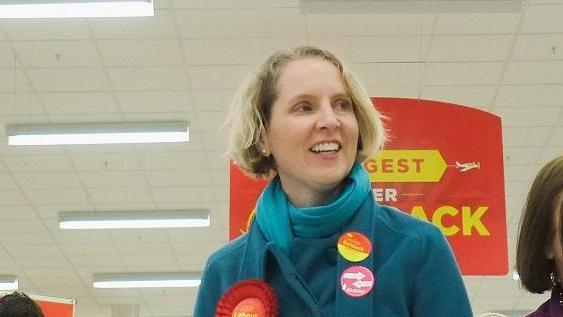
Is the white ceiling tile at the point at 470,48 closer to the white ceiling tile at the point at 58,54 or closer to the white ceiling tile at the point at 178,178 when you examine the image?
the white ceiling tile at the point at 58,54

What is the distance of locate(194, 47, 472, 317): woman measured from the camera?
1545mm

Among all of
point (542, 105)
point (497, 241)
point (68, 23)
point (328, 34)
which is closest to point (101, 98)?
point (68, 23)

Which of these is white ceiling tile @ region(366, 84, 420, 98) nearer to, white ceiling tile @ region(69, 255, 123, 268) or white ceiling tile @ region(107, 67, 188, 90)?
white ceiling tile @ region(107, 67, 188, 90)

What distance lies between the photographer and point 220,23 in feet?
22.9

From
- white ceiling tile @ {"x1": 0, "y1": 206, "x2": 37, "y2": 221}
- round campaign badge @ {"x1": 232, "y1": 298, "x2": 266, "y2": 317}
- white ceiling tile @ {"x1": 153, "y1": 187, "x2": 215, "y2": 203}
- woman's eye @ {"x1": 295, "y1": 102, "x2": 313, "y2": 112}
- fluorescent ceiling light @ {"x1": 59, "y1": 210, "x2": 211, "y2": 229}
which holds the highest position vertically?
white ceiling tile @ {"x1": 153, "y1": 187, "x2": 215, "y2": 203}

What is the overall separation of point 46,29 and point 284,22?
1858mm

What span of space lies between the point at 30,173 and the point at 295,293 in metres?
9.12

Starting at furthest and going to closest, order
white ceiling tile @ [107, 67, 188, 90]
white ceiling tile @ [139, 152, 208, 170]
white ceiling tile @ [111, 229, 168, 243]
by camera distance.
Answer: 1. white ceiling tile @ [111, 229, 168, 243]
2. white ceiling tile @ [139, 152, 208, 170]
3. white ceiling tile @ [107, 67, 188, 90]

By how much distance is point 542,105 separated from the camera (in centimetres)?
836

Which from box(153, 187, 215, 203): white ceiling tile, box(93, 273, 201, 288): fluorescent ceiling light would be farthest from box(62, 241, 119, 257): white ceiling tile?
box(153, 187, 215, 203): white ceiling tile

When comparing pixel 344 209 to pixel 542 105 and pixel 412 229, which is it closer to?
pixel 412 229

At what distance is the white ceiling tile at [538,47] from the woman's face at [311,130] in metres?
5.79

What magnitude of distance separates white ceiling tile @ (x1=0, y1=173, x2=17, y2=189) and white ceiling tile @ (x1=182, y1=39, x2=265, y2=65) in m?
3.71

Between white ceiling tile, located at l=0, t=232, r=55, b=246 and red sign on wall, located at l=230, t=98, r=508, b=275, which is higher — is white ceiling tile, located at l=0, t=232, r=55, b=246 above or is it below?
above
